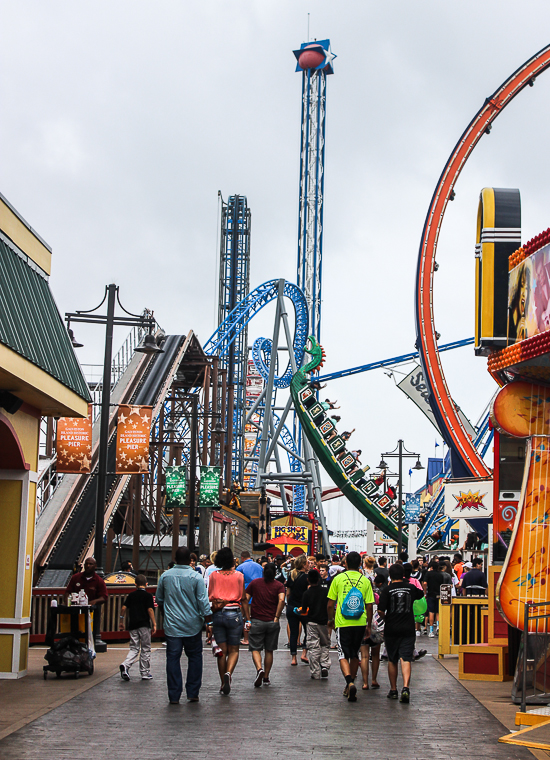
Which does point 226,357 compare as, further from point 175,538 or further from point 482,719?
point 482,719

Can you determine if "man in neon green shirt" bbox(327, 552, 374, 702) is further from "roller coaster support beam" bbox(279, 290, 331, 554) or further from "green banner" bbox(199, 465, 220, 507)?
"roller coaster support beam" bbox(279, 290, 331, 554)

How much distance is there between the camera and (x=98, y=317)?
19.1 metres

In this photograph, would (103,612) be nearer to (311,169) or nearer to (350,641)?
(350,641)

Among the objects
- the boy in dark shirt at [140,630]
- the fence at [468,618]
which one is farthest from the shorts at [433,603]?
the boy in dark shirt at [140,630]

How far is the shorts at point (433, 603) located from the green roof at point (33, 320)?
33.3 feet

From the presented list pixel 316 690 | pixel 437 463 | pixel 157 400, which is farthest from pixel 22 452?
pixel 437 463

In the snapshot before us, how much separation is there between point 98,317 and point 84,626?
24.4ft

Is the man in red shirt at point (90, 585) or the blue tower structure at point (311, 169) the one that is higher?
the blue tower structure at point (311, 169)

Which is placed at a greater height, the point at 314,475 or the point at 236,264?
the point at 236,264

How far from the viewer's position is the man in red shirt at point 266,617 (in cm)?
1248

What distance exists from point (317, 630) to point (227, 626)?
86.3 inches

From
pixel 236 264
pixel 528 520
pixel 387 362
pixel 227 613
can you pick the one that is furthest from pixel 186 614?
pixel 236 264

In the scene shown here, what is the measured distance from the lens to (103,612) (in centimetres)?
1784

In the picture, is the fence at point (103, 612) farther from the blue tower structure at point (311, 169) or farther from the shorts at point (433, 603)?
the blue tower structure at point (311, 169)
